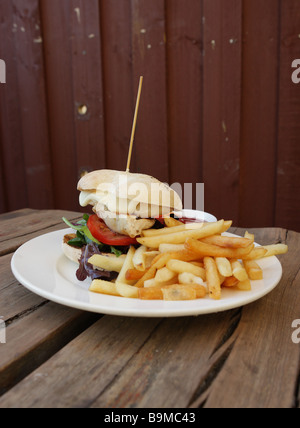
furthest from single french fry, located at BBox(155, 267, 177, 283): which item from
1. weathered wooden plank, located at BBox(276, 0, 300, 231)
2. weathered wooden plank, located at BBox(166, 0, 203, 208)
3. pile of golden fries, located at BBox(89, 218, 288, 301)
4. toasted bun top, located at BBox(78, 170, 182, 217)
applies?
weathered wooden plank, located at BBox(276, 0, 300, 231)

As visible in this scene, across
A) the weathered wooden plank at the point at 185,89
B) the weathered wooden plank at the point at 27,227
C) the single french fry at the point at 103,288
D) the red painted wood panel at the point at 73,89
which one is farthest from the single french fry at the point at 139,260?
the red painted wood panel at the point at 73,89

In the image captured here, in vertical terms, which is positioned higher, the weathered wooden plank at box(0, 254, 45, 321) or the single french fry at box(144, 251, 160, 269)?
the single french fry at box(144, 251, 160, 269)

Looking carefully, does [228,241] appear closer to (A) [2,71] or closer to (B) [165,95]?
(B) [165,95]

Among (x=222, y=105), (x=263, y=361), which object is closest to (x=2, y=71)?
(x=222, y=105)

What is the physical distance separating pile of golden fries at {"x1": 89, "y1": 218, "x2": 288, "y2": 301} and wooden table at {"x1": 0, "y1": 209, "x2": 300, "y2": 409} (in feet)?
0.28

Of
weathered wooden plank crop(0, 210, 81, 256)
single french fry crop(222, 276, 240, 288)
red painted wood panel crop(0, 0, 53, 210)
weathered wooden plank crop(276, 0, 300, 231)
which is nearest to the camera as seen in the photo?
single french fry crop(222, 276, 240, 288)

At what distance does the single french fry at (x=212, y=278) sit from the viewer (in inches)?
41.3

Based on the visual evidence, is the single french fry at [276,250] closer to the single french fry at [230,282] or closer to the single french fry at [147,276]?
the single french fry at [230,282]

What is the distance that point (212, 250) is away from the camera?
3.81 feet

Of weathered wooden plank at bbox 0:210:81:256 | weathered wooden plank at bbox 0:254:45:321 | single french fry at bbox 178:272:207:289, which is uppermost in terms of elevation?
single french fry at bbox 178:272:207:289

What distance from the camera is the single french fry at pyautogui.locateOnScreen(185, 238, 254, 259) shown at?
3.78 ft

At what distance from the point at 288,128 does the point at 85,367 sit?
273cm

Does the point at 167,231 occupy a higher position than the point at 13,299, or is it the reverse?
the point at 167,231

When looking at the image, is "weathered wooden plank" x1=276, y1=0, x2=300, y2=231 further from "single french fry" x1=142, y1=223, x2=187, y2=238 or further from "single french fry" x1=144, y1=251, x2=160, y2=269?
"single french fry" x1=144, y1=251, x2=160, y2=269
